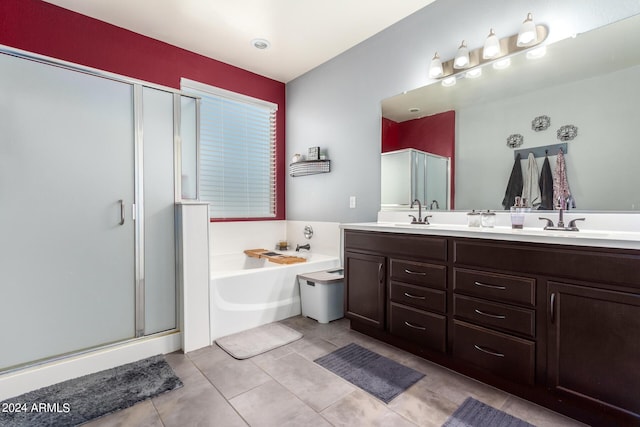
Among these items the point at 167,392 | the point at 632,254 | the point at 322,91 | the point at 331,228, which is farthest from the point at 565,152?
the point at 167,392

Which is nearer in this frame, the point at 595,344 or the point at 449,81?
the point at 595,344

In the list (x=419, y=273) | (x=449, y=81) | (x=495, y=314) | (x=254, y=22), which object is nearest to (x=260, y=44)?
(x=254, y=22)

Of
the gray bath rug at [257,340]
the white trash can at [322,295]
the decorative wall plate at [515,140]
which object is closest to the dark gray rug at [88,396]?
the gray bath rug at [257,340]

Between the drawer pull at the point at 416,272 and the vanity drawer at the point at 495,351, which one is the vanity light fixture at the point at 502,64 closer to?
the drawer pull at the point at 416,272

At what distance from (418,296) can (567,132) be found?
1331mm

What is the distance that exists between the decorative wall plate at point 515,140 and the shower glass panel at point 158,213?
237 centimetres

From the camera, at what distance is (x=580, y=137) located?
5.84 feet

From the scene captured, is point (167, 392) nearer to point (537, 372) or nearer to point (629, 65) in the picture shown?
point (537, 372)

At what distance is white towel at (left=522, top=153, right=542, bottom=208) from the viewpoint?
6.37ft

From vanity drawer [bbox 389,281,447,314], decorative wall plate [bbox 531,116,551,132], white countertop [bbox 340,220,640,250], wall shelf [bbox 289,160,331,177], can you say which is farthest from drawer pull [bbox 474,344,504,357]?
wall shelf [bbox 289,160,331,177]

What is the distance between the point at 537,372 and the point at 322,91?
301 centimetres

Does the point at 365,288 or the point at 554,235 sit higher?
the point at 554,235

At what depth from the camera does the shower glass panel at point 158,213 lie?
2131mm

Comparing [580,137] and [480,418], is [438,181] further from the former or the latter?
[480,418]
